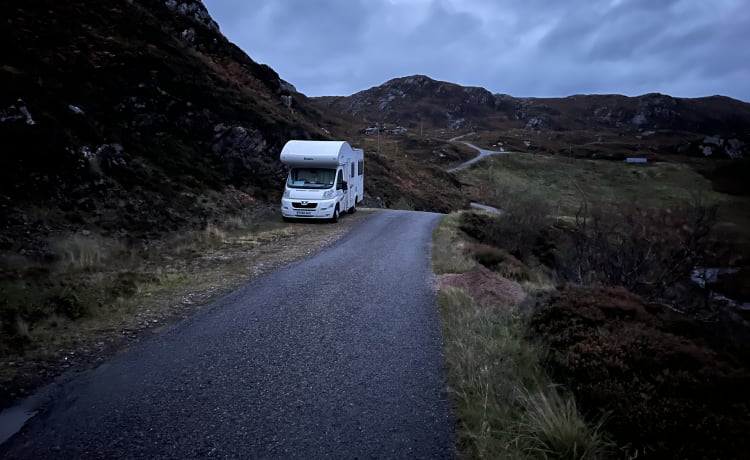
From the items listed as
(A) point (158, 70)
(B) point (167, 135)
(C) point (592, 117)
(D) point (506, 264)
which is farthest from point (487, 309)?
(C) point (592, 117)

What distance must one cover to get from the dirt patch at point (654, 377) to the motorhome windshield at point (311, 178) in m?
14.3

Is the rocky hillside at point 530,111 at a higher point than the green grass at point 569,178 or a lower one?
higher

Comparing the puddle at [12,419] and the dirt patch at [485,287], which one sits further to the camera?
the dirt patch at [485,287]

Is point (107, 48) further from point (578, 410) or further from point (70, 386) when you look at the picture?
point (578, 410)

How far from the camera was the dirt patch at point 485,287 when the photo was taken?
293 inches

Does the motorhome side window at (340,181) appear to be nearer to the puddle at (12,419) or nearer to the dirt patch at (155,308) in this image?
the dirt patch at (155,308)

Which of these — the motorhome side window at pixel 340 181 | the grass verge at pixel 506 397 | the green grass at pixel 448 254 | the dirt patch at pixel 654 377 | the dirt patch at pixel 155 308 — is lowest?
the dirt patch at pixel 155 308

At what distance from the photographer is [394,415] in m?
3.86

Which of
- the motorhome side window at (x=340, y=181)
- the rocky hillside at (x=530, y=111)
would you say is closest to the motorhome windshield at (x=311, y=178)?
the motorhome side window at (x=340, y=181)

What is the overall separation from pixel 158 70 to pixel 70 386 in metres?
22.6

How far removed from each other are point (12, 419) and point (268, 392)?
2.30m

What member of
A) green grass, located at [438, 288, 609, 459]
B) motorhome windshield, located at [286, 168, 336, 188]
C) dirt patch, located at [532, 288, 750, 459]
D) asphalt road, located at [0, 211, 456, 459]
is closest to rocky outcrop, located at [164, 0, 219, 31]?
motorhome windshield, located at [286, 168, 336, 188]

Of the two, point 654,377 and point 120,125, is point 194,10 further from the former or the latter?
point 654,377

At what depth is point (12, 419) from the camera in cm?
374
